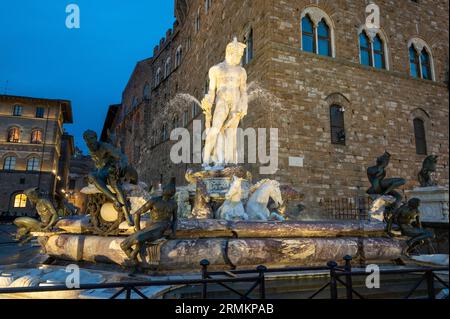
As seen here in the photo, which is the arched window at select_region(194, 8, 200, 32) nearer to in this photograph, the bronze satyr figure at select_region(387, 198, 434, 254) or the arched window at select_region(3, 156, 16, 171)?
the bronze satyr figure at select_region(387, 198, 434, 254)

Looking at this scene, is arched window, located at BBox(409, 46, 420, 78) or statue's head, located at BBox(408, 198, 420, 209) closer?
statue's head, located at BBox(408, 198, 420, 209)

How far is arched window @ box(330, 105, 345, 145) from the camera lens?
508 inches

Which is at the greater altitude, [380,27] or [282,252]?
[380,27]

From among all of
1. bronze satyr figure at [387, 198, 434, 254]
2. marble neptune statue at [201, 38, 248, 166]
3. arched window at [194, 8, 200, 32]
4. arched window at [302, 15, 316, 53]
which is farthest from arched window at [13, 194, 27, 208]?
bronze satyr figure at [387, 198, 434, 254]

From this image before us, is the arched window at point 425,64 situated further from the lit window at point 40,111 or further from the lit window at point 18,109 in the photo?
the lit window at point 18,109

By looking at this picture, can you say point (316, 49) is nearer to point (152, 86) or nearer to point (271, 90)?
point (271, 90)

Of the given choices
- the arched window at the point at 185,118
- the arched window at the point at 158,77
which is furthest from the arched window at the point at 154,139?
the arched window at the point at 185,118

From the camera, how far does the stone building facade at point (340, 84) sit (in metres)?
12.1

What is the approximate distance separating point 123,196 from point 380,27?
14.7 metres

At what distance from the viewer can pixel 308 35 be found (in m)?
13.4

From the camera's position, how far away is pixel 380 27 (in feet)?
48.6

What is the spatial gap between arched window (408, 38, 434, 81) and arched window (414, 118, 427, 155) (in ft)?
7.24

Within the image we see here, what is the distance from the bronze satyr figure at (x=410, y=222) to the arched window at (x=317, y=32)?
30.3 ft
